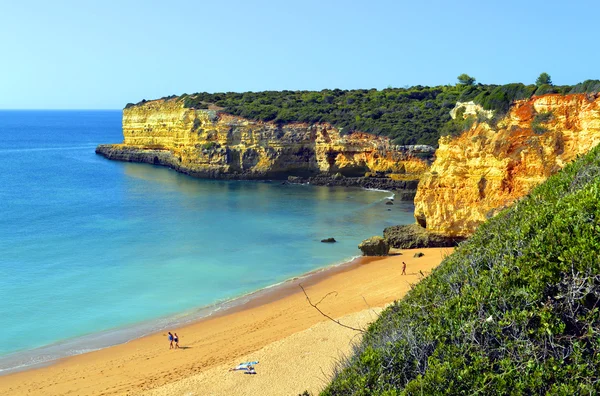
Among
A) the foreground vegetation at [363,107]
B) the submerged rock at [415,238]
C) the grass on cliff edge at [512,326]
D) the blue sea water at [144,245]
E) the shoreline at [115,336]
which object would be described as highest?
the foreground vegetation at [363,107]

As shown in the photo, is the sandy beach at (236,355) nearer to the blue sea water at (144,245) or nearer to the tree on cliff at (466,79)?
the blue sea water at (144,245)

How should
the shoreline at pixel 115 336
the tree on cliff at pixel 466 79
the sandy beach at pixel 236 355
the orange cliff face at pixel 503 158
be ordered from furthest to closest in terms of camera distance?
1. the tree on cliff at pixel 466 79
2. the orange cliff face at pixel 503 158
3. the shoreline at pixel 115 336
4. the sandy beach at pixel 236 355

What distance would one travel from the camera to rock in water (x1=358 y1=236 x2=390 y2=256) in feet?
87.4

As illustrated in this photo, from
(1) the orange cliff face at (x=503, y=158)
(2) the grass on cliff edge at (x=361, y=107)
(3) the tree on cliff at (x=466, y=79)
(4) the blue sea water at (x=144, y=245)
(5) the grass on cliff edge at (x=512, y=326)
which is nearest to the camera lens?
(5) the grass on cliff edge at (x=512, y=326)

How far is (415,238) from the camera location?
27578mm

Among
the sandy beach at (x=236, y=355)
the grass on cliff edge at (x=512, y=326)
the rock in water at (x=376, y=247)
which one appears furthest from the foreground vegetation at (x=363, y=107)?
the grass on cliff edge at (x=512, y=326)

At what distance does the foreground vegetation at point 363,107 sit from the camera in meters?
49.7

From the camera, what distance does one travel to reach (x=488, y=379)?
6207 mm

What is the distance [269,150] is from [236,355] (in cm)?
3830

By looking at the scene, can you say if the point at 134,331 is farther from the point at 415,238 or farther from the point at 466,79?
the point at 466,79

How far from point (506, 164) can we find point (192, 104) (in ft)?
148

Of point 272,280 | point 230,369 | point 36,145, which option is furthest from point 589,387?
point 36,145

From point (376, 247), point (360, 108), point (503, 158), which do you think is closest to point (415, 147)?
point (360, 108)

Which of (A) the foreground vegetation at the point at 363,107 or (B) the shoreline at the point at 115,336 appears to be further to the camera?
(A) the foreground vegetation at the point at 363,107
